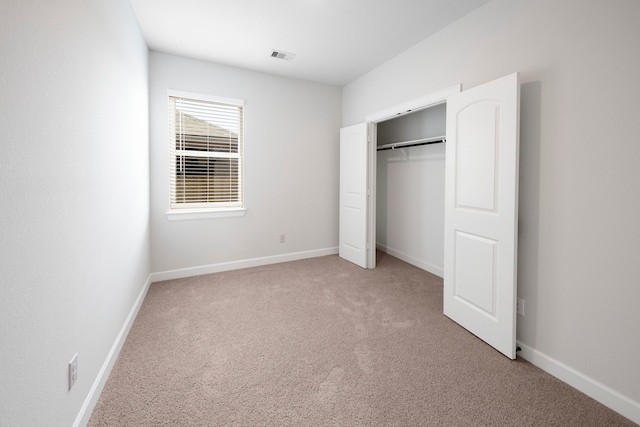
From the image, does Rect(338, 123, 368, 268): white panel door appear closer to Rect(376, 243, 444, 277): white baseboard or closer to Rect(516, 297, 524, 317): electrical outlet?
Rect(376, 243, 444, 277): white baseboard

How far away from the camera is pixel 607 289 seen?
167 centimetres

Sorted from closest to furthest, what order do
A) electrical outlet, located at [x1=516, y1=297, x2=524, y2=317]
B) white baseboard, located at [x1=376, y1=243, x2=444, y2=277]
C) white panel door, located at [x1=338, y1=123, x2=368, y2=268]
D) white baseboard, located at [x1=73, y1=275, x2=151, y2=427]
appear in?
white baseboard, located at [x1=73, y1=275, x2=151, y2=427], electrical outlet, located at [x1=516, y1=297, x2=524, y2=317], white baseboard, located at [x1=376, y1=243, x2=444, y2=277], white panel door, located at [x1=338, y1=123, x2=368, y2=268]

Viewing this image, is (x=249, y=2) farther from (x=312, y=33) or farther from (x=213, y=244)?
(x=213, y=244)

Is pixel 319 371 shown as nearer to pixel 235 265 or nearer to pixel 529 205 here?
pixel 529 205

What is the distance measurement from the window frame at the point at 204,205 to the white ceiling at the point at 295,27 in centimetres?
46

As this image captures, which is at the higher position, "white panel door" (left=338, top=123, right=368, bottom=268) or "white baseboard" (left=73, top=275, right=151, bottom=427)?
"white panel door" (left=338, top=123, right=368, bottom=268)

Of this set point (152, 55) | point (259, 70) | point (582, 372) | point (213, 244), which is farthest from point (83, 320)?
point (259, 70)

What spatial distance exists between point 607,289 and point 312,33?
315cm

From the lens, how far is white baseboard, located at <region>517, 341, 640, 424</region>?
1556mm

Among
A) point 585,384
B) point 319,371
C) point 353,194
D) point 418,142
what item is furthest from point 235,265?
point 585,384

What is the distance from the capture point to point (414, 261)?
13.8 feet

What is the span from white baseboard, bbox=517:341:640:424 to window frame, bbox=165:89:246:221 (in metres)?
3.39

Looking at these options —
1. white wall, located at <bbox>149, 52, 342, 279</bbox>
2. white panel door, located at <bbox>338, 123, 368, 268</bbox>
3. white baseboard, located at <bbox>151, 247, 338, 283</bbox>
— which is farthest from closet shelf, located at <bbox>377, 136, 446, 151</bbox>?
white baseboard, located at <bbox>151, 247, 338, 283</bbox>

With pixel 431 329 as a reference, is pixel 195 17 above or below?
above
